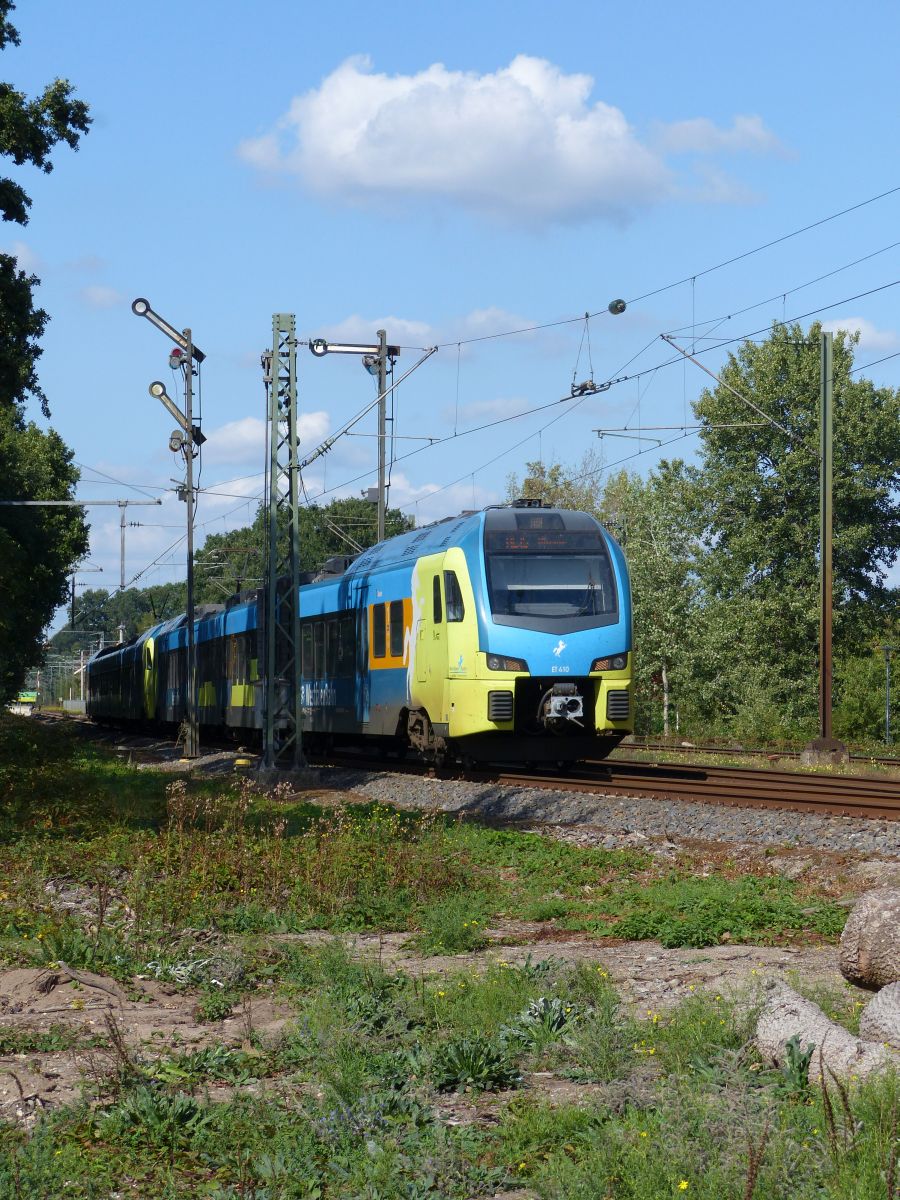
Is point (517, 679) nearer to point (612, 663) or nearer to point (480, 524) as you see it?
point (612, 663)

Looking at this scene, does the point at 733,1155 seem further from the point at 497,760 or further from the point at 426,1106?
the point at 497,760

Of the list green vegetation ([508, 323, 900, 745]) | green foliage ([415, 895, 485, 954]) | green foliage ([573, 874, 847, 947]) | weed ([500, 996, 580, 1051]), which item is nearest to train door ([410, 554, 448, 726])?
green foliage ([573, 874, 847, 947])

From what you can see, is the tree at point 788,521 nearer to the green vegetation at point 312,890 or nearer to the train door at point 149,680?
the train door at point 149,680

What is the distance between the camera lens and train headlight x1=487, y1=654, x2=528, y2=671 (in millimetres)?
20188

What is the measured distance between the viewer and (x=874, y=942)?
24.4 feet

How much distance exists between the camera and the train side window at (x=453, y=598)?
68.0 ft

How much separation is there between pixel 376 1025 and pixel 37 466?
50.0m

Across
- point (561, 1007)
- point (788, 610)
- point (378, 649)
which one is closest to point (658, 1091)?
point (561, 1007)

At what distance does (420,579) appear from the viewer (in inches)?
888

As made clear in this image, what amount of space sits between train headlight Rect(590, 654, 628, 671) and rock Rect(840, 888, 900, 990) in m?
13.0

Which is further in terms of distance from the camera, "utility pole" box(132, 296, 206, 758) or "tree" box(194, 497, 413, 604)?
"tree" box(194, 497, 413, 604)

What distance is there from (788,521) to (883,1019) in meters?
43.9

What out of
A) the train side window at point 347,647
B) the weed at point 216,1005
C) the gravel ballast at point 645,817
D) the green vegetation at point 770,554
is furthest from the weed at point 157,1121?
the green vegetation at point 770,554

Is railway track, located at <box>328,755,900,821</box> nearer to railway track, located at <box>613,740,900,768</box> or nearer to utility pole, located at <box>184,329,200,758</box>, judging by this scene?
railway track, located at <box>613,740,900,768</box>
